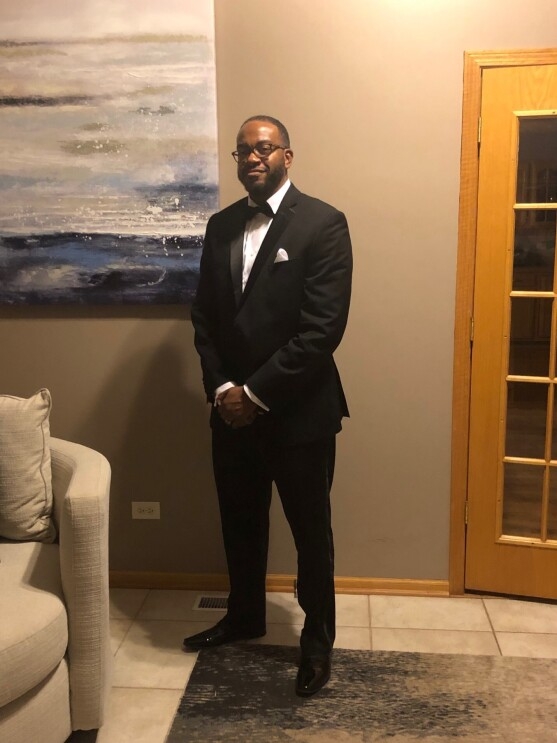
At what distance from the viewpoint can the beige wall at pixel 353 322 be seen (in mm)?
2375

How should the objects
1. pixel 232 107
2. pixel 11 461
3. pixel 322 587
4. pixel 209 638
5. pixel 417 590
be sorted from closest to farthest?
pixel 11 461
pixel 322 587
pixel 209 638
pixel 232 107
pixel 417 590

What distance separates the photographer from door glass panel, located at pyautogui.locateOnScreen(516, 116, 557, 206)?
2.36 m

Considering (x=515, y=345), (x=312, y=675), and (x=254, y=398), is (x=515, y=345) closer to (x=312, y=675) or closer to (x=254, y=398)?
(x=254, y=398)

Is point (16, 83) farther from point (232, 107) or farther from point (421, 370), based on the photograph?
point (421, 370)

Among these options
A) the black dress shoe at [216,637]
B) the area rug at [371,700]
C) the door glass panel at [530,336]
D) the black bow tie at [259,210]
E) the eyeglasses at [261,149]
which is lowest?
the area rug at [371,700]

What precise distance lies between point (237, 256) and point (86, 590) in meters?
1.02

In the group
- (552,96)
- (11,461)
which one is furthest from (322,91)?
(11,461)

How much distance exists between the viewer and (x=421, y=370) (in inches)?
100

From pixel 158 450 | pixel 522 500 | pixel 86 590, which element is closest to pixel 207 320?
pixel 158 450

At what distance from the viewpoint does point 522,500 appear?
2604 mm

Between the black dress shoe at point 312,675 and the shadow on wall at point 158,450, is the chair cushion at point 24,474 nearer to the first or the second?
the shadow on wall at point 158,450

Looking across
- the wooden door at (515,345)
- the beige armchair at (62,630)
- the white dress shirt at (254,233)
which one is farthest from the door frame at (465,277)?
the beige armchair at (62,630)

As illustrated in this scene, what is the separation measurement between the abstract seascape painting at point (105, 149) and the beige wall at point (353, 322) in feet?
0.32

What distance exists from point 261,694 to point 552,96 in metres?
2.13
